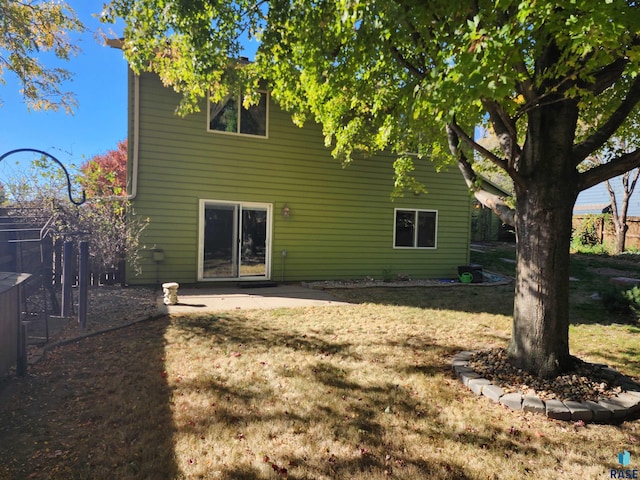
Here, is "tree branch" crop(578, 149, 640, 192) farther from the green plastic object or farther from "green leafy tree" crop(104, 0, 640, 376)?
the green plastic object

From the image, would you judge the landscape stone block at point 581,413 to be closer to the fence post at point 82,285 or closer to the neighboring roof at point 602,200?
the fence post at point 82,285

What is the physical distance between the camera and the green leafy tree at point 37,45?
7.72 meters

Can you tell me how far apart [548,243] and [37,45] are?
35.8 ft

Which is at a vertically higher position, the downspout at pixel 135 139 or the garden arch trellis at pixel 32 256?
the downspout at pixel 135 139

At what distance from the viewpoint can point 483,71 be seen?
7.97 ft

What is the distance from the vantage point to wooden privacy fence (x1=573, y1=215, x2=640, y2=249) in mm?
16875

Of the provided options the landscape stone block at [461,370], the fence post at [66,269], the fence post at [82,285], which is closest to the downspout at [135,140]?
the fence post at [82,285]

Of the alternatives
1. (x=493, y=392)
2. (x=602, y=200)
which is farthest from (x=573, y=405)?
(x=602, y=200)

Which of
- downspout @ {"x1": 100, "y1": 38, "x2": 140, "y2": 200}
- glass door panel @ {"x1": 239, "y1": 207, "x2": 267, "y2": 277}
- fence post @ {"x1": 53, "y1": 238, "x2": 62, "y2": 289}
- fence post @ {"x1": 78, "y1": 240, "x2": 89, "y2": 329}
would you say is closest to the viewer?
fence post @ {"x1": 78, "y1": 240, "x2": 89, "y2": 329}

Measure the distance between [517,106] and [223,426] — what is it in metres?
3.89

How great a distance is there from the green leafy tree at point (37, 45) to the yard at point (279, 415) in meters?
7.48

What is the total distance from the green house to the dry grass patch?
429cm

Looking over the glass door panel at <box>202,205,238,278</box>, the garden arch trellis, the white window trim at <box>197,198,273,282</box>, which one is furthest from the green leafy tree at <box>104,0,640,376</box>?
the glass door panel at <box>202,205,238,278</box>

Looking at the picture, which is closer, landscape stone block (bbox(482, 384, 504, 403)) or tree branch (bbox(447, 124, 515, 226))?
landscape stone block (bbox(482, 384, 504, 403))
